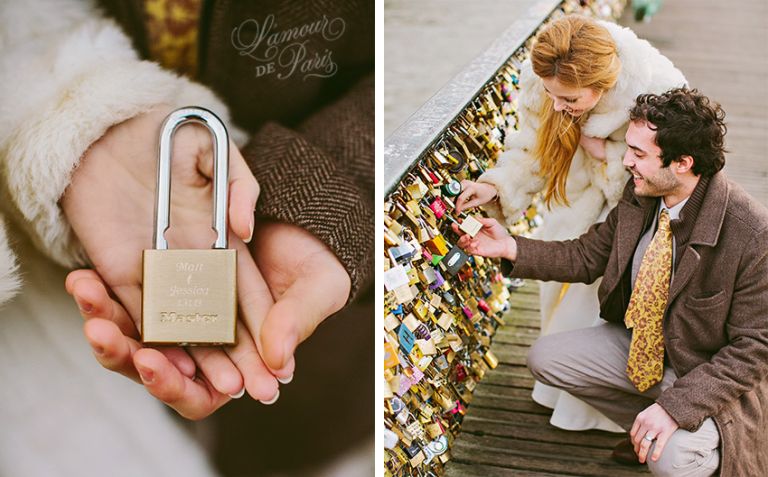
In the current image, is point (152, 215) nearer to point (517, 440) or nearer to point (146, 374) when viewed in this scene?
point (146, 374)

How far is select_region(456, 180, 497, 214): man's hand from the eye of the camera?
2256 millimetres

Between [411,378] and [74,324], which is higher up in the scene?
[74,324]

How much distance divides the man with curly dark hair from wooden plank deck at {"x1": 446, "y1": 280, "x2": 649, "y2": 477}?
0.19 meters

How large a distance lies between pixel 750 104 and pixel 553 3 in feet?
7.53

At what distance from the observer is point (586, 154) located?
2.44m

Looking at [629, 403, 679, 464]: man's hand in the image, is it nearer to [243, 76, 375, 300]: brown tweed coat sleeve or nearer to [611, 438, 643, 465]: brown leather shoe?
[611, 438, 643, 465]: brown leather shoe

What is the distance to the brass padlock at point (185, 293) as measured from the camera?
70.2 inches

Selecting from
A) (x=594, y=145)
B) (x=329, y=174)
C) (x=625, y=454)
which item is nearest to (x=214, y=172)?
(x=329, y=174)

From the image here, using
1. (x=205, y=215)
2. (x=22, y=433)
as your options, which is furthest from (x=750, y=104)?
(x=22, y=433)

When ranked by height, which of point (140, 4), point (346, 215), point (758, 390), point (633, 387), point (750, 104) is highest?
point (140, 4)

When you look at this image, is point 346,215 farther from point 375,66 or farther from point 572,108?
point 572,108

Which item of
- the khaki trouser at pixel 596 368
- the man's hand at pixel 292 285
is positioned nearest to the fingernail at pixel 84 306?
the man's hand at pixel 292 285

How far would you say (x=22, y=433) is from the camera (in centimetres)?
186
